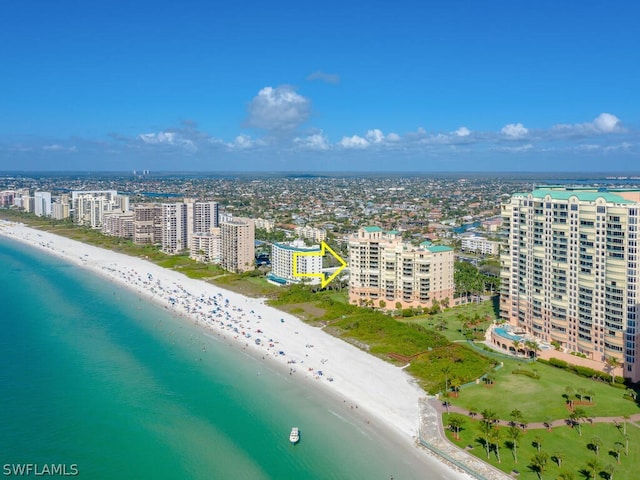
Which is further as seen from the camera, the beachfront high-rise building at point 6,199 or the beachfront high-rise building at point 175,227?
the beachfront high-rise building at point 6,199

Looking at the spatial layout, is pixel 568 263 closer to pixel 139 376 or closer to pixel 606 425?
pixel 606 425

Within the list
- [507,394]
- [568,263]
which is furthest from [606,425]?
[568,263]

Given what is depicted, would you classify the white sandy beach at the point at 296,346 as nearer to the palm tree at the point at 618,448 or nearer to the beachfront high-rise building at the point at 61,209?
the palm tree at the point at 618,448

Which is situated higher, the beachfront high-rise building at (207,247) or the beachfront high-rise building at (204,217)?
the beachfront high-rise building at (204,217)

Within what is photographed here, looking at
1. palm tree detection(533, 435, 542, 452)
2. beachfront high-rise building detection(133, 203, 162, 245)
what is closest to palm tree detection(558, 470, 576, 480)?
palm tree detection(533, 435, 542, 452)

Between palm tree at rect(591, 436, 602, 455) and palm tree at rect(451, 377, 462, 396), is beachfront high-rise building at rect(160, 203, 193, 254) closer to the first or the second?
palm tree at rect(451, 377, 462, 396)

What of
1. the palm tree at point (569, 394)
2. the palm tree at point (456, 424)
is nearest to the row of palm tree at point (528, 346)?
the palm tree at point (569, 394)

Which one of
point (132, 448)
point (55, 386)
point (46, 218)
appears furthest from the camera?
point (46, 218)
